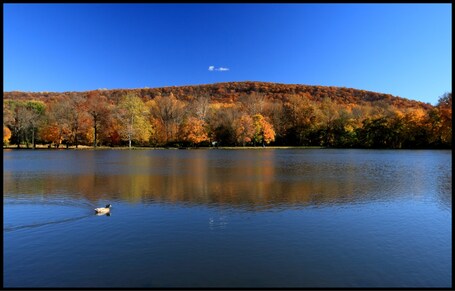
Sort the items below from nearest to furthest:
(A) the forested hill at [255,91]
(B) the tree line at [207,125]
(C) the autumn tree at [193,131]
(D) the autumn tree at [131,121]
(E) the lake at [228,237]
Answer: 1. (E) the lake at [228,237]
2. (B) the tree line at [207,125]
3. (D) the autumn tree at [131,121]
4. (C) the autumn tree at [193,131]
5. (A) the forested hill at [255,91]

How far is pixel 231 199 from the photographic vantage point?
15875 millimetres

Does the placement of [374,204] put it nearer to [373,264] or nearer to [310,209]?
[310,209]

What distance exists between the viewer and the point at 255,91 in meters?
130

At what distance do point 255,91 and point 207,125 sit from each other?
205ft

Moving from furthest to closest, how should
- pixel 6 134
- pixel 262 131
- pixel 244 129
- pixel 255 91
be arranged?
pixel 255 91 → pixel 262 131 → pixel 244 129 → pixel 6 134

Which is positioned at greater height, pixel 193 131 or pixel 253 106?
pixel 253 106

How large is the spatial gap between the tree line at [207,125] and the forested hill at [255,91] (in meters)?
40.3

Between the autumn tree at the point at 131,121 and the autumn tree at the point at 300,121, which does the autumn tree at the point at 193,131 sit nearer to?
the autumn tree at the point at 131,121

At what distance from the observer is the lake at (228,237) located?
24.8 ft

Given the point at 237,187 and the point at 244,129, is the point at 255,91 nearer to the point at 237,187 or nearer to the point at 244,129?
the point at 244,129

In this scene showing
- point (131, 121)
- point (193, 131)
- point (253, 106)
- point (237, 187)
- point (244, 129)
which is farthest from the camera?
point (253, 106)

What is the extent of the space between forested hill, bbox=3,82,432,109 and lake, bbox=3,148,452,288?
336 ft

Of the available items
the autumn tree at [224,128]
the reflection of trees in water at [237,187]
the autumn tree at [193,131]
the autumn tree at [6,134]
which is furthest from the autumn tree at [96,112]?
the reflection of trees in water at [237,187]

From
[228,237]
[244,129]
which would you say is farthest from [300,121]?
[228,237]
